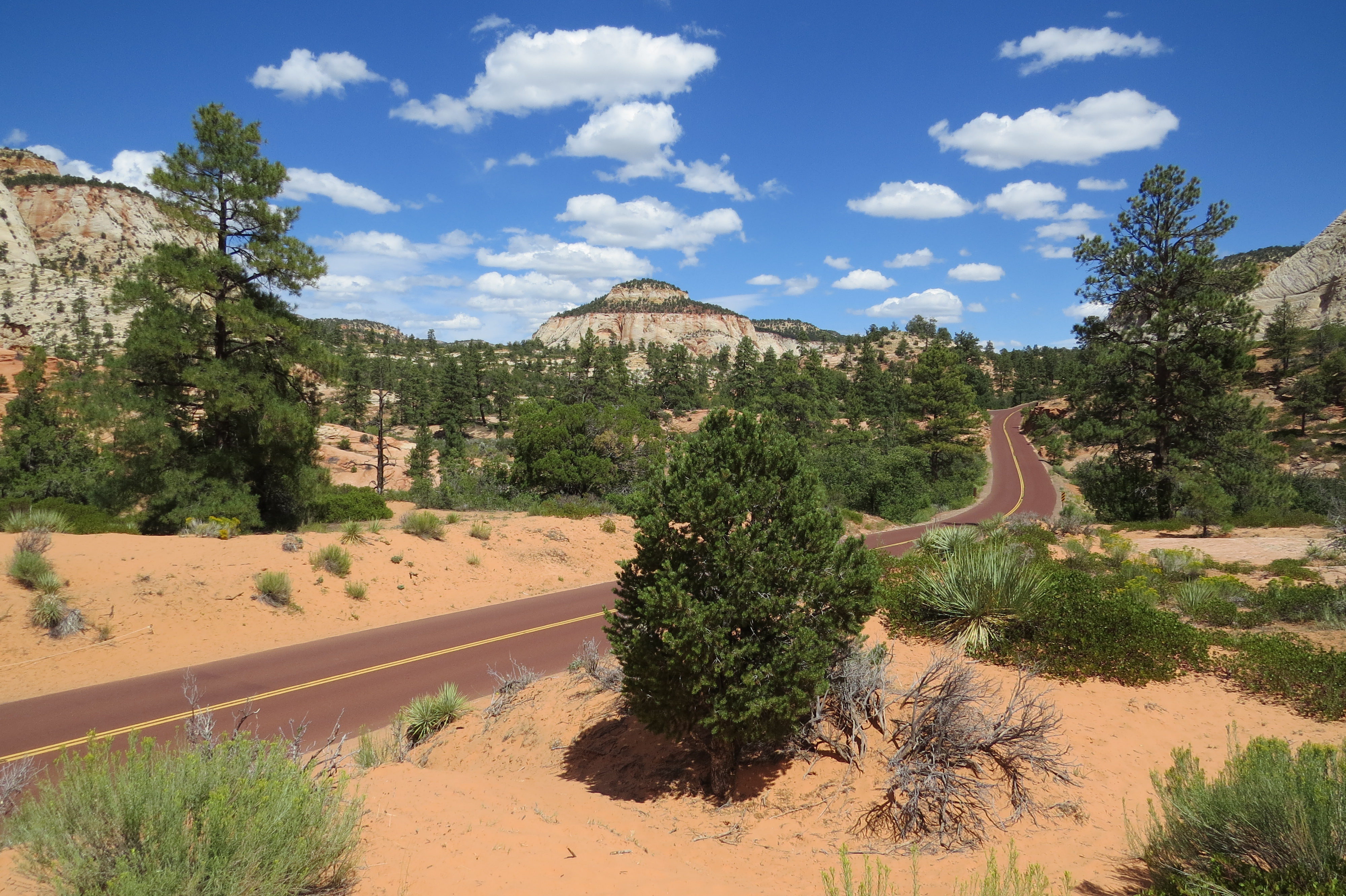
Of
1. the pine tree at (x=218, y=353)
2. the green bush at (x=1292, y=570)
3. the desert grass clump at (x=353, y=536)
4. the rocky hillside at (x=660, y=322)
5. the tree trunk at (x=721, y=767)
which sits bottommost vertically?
the tree trunk at (x=721, y=767)

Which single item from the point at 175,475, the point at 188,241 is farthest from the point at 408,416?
the point at 175,475

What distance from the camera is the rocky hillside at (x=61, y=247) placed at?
75.0m

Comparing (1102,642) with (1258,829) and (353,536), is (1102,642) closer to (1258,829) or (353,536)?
(1258,829)

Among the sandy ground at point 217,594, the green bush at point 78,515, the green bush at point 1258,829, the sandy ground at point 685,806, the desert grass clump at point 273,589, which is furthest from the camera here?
the green bush at point 78,515

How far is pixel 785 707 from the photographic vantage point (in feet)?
19.5

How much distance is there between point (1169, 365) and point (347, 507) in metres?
29.4

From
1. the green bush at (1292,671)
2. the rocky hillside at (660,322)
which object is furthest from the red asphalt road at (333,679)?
the rocky hillside at (660,322)

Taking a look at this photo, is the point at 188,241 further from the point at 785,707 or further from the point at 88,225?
the point at 88,225

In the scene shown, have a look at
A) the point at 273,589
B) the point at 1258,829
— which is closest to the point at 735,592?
the point at 1258,829

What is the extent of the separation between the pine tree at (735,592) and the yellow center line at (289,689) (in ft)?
12.5

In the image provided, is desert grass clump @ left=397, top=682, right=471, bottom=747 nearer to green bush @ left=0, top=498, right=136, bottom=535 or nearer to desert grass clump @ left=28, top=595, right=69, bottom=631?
desert grass clump @ left=28, top=595, right=69, bottom=631

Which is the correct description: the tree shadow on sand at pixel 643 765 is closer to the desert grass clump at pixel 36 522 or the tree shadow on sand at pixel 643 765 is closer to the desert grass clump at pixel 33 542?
the desert grass clump at pixel 33 542

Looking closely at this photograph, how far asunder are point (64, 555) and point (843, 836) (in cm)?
1605

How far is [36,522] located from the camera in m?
15.1
